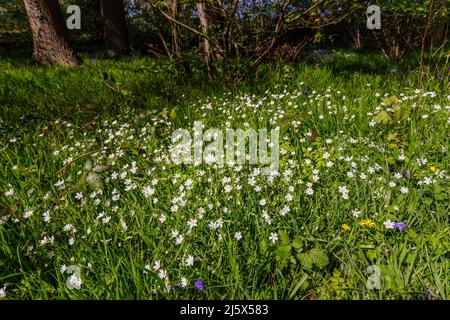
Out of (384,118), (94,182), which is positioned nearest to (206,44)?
(384,118)

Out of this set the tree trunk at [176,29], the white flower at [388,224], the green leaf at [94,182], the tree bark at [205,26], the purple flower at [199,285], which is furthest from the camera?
the tree bark at [205,26]

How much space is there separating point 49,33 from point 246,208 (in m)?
7.39

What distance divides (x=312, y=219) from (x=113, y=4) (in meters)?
9.66

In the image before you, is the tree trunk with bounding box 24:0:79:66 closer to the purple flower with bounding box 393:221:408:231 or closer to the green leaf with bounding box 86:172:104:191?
the green leaf with bounding box 86:172:104:191

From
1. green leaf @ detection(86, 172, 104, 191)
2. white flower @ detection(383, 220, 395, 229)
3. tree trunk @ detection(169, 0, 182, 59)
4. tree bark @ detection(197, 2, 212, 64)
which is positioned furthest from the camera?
tree bark @ detection(197, 2, 212, 64)

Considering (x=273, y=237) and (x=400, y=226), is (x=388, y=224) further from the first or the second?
(x=273, y=237)

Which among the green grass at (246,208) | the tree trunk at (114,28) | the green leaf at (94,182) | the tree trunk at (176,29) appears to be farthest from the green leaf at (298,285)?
the tree trunk at (114,28)

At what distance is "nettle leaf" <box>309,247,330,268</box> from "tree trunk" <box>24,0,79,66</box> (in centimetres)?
768

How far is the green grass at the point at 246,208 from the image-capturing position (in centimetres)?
170

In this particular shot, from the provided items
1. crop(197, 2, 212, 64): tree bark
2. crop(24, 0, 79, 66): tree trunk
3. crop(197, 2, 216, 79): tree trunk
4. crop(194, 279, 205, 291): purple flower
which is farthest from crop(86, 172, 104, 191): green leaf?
crop(24, 0, 79, 66): tree trunk

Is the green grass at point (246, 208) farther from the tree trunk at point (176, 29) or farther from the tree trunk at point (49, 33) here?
the tree trunk at point (49, 33)

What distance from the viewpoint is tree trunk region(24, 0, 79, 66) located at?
696 centimetres

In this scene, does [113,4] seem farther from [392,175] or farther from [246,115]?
[392,175]
